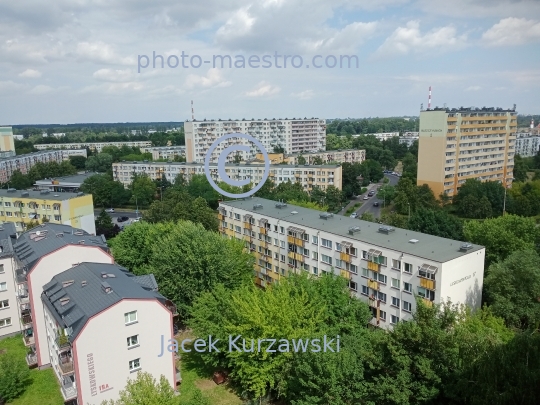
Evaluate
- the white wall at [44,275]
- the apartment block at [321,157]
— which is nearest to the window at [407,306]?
the white wall at [44,275]

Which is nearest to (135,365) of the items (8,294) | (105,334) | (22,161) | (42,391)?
(105,334)

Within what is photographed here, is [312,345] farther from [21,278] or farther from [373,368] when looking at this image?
[21,278]

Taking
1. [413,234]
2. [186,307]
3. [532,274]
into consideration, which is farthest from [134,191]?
[532,274]

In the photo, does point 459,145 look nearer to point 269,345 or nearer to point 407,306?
point 407,306

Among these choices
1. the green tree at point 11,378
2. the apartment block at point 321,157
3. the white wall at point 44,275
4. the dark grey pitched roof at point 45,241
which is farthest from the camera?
the apartment block at point 321,157

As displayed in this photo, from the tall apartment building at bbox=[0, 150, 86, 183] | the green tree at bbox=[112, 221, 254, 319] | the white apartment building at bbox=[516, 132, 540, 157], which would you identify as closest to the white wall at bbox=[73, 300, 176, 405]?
the green tree at bbox=[112, 221, 254, 319]

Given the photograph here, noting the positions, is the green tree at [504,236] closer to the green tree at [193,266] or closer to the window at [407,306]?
the window at [407,306]
